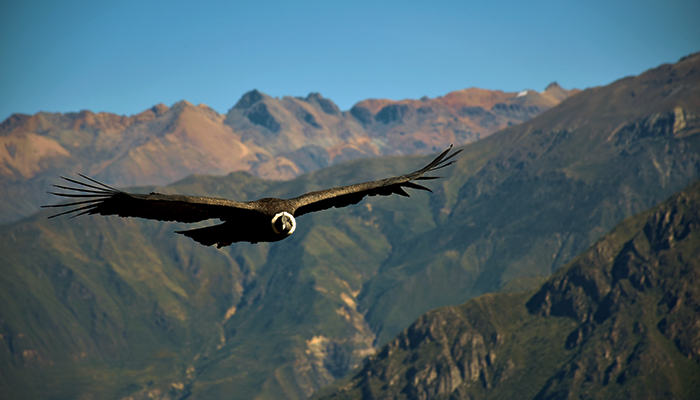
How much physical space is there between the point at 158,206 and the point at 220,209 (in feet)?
9.88

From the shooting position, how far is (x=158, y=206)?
128 ft

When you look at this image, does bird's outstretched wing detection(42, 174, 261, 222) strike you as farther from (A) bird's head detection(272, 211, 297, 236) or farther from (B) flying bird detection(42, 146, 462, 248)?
(A) bird's head detection(272, 211, 297, 236)

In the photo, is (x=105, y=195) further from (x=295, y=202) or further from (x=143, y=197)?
(x=295, y=202)

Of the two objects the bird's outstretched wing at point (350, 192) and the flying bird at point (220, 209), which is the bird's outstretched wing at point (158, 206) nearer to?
the flying bird at point (220, 209)

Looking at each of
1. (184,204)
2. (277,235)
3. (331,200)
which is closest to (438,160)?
(331,200)

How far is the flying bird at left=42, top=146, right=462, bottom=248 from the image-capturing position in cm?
3744

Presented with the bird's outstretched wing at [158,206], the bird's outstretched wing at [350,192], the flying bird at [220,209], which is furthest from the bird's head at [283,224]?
the bird's outstretched wing at [350,192]

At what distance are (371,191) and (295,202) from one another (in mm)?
5677

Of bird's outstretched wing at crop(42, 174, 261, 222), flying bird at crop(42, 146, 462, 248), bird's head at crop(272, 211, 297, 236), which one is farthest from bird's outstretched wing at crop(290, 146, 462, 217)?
bird's outstretched wing at crop(42, 174, 261, 222)

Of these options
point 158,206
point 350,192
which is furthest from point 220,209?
point 350,192

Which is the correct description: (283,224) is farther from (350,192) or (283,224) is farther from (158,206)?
(350,192)

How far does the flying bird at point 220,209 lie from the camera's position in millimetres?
37438

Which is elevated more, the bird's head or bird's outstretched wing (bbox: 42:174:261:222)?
bird's outstretched wing (bbox: 42:174:261:222)

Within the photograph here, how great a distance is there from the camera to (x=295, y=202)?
42.2 metres
